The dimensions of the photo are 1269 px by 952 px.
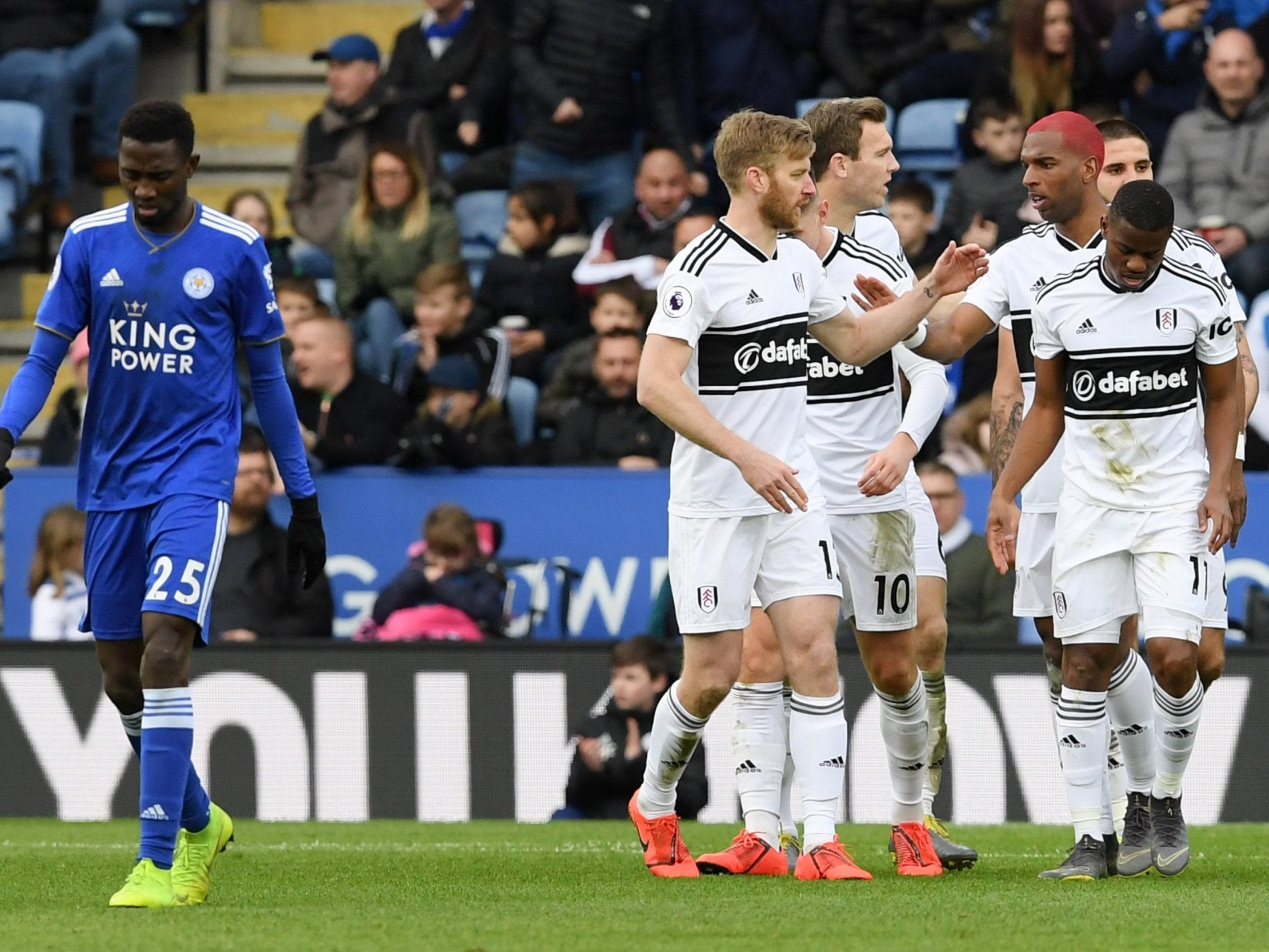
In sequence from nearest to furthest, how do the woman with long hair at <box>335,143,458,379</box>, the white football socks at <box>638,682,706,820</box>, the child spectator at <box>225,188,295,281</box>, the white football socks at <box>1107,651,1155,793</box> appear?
the white football socks at <box>638,682,706,820</box>
the white football socks at <box>1107,651,1155,793</box>
the woman with long hair at <box>335,143,458,379</box>
the child spectator at <box>225,188,295,281</box>

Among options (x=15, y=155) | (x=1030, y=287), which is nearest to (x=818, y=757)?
(x=1030, y=287)

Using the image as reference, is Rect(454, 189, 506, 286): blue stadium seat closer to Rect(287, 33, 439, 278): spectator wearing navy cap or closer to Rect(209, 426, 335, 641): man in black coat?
Rect(287, 33, 439, 278): spectator wearing navy cap

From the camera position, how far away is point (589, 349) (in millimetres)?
13227

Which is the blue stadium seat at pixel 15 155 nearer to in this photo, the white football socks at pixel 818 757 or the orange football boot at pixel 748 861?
→ the orange football boot at pixel 748 861

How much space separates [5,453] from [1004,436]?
3787 millimetres

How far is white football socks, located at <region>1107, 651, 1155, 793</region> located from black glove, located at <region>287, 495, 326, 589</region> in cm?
270

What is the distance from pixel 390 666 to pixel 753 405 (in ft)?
14.7

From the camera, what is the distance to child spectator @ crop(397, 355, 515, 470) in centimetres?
1269

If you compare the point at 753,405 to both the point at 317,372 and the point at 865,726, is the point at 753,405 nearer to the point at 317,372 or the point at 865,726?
the point at 865,726

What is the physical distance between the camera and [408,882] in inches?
296

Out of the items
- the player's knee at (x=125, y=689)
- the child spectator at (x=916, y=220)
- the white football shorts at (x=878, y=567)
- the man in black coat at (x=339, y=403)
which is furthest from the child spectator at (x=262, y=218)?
the player's knee at (x=125, y=689)

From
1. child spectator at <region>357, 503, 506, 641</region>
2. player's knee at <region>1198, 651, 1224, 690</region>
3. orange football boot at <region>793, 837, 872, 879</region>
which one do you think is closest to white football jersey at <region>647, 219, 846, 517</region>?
orange football boot at <region>793, 837, 872, 879</region>

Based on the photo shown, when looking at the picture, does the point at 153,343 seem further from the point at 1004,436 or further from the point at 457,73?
the point at 457,73

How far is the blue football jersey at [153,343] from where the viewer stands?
6.85m
